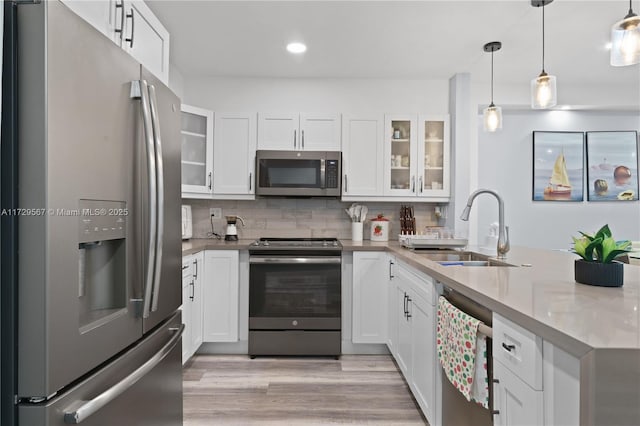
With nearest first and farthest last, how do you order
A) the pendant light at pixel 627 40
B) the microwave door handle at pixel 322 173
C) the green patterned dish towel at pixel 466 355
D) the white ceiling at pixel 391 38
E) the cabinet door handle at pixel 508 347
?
the cabinet door handle at pixel 508 347 < the green patterned dish towel at pixel 466 355 < the pendant light at pixel 627 40 < the white ceiling at pixel 391 38 < the microwave door handle at pixel 322 173

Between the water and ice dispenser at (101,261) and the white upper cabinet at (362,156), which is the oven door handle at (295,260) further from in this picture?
the water and ice dispenser at (101,261)

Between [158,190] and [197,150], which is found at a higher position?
[197,150]

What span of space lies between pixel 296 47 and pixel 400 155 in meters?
1.32

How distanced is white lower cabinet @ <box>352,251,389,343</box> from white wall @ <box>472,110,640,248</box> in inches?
68.8

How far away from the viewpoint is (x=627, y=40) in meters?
1.71

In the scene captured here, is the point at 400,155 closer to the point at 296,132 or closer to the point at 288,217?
the point at 296,132

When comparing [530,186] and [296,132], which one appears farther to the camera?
[530,186]

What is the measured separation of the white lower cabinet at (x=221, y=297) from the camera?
326 cm

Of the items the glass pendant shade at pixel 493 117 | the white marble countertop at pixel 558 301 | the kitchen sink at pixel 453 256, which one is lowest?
the kitchen sink at pixel 453 256

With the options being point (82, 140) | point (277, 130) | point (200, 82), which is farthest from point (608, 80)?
point (82, 140)

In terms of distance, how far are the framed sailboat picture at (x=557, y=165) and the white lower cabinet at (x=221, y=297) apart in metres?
3.18

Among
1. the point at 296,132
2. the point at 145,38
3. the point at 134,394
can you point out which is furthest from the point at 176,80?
the point at 134,394

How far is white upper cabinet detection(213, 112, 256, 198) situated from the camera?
358 centimetres

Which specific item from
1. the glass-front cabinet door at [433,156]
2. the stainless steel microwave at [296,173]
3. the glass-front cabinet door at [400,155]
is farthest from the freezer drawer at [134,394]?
the glass-front cabinet door at [433,156]
